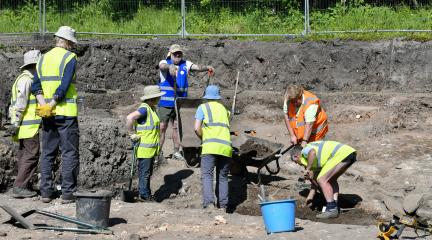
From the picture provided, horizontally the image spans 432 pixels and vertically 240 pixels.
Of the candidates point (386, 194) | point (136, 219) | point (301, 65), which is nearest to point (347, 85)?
point (301, 65)

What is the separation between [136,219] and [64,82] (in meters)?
1.91

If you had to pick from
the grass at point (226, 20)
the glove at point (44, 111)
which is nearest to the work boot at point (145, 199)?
the glove at point (44, 111)

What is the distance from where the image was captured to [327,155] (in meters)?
10.9

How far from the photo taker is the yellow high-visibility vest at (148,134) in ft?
36.9

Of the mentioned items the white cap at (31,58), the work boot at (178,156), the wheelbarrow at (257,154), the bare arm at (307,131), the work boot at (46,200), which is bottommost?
the work boot at (46,200)

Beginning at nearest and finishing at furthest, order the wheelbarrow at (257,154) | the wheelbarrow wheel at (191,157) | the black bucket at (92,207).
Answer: the black bucket at (92,207) → the wheelbarrow at (257,154) → the wheelbarrow wheel at (191,157)

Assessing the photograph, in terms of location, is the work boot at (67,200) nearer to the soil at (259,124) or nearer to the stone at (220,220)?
the soil at (259,124)

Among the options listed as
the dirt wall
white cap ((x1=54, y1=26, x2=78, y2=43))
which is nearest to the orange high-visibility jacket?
white cap ((x1=54, y1=26, x2=78, y2=43))

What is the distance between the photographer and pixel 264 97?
706 inches

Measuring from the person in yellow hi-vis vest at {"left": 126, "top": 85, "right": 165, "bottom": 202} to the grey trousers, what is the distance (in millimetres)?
925

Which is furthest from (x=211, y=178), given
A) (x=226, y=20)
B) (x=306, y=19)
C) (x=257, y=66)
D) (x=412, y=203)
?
(x=226, y=20)

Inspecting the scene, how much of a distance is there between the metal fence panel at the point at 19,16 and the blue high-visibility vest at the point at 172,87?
7.74m

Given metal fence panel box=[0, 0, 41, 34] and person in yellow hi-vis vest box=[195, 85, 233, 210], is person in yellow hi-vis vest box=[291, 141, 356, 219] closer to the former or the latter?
person in yellow hi-vis vest box=[195, 85, 233, 210]

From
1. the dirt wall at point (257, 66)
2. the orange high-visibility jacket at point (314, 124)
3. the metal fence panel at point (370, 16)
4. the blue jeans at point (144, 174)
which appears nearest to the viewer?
the blue jeans at point (144, 174)
